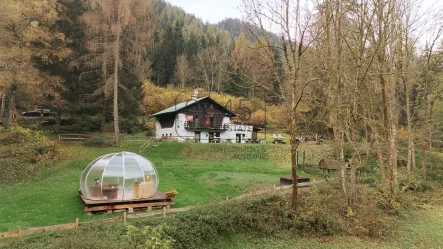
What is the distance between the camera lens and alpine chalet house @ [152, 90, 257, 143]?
33938 millimetres

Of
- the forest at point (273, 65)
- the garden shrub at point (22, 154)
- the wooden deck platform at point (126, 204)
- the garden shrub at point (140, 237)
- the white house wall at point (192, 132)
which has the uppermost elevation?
the forest at point (273, 65)

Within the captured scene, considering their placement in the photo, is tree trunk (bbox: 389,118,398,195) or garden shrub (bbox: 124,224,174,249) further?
tree trunk (bbox: 389,118,398,195)

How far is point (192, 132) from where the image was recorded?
34.3 metres

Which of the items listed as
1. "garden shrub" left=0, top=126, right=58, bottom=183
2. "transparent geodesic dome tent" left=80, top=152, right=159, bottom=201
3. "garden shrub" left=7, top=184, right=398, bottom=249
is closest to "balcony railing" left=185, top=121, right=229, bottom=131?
"garden shrub" left=0, top=126, right=58, bottom=183

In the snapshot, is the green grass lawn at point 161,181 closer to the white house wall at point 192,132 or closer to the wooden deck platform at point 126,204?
the wooden deck platform at point 126,204

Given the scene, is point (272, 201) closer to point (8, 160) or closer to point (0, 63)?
point (8, 160)

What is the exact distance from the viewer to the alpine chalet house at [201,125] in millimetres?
33938

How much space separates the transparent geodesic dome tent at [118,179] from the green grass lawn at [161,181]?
3.32 ft

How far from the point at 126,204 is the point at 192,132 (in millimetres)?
21991

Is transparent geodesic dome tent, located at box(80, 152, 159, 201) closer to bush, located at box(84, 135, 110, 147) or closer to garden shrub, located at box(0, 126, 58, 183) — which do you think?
garden shrub, located at box(0, 126, 58, 183)

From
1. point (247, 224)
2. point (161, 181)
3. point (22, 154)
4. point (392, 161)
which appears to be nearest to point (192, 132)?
point (161, 181)

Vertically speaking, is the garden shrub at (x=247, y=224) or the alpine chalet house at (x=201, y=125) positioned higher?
the alpine chalet house at (x=201, y=125)

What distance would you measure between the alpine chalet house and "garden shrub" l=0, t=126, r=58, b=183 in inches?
532

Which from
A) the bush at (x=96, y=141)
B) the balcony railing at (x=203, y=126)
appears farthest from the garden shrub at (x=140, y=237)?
the balcony railing at (x=203, y=126)
